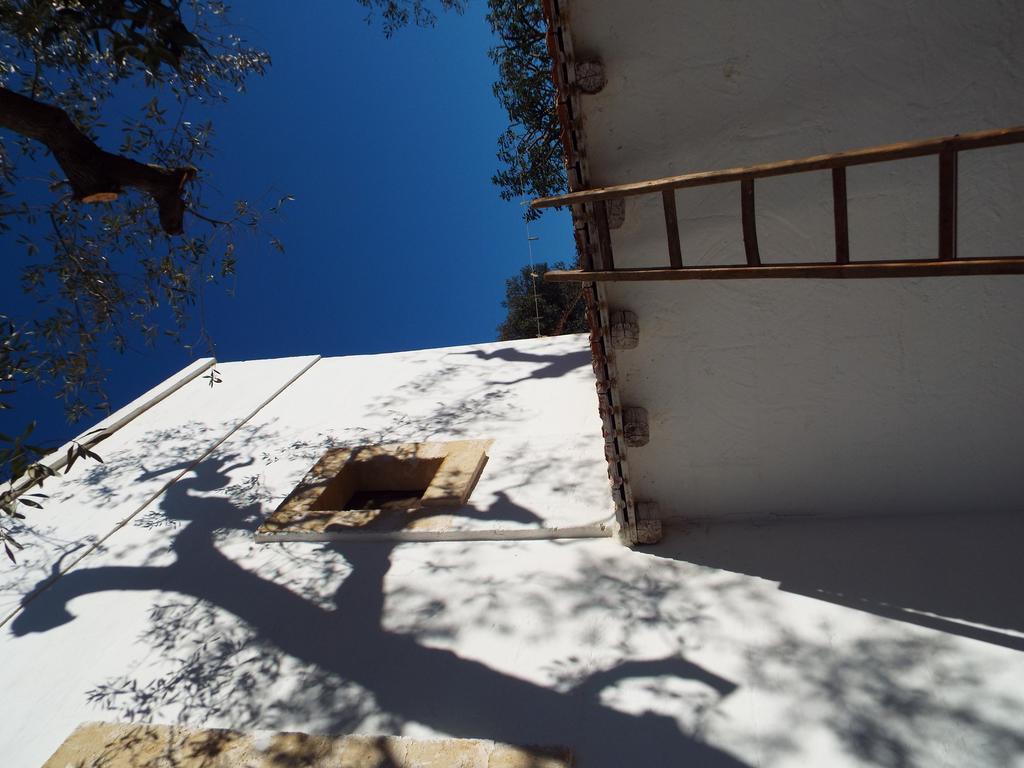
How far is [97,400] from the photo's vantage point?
261 inches

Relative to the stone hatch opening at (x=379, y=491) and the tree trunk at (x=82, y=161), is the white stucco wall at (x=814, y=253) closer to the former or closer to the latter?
the stone hatch opening at (x=379, y=491)

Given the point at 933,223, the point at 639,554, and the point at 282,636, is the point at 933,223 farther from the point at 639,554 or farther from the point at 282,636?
the point at 282,636

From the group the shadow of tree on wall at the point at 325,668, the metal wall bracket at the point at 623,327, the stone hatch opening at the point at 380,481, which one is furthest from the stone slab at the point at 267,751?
the stone hatch opening at the point at 380,481

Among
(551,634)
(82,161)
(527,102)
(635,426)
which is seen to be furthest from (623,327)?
(527,102)

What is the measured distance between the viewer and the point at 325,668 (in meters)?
4.17

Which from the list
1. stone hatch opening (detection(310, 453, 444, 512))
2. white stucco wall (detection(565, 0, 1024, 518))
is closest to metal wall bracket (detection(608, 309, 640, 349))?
white stucco wall (detection(565, 0, 1024, 518))

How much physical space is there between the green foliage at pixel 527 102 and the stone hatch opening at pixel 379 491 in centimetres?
523

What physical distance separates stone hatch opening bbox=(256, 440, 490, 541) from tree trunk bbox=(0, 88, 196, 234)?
2328 mm

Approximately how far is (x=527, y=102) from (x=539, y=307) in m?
4.40

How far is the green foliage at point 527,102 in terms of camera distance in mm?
9906

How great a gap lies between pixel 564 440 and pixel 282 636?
2.61m

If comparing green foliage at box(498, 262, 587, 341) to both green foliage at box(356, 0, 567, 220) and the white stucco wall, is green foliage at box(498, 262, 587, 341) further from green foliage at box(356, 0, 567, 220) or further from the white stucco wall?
the white stucco wall

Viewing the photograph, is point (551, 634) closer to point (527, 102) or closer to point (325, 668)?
point (325, 668)

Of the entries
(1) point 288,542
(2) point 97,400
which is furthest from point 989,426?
(2) point 97,400
